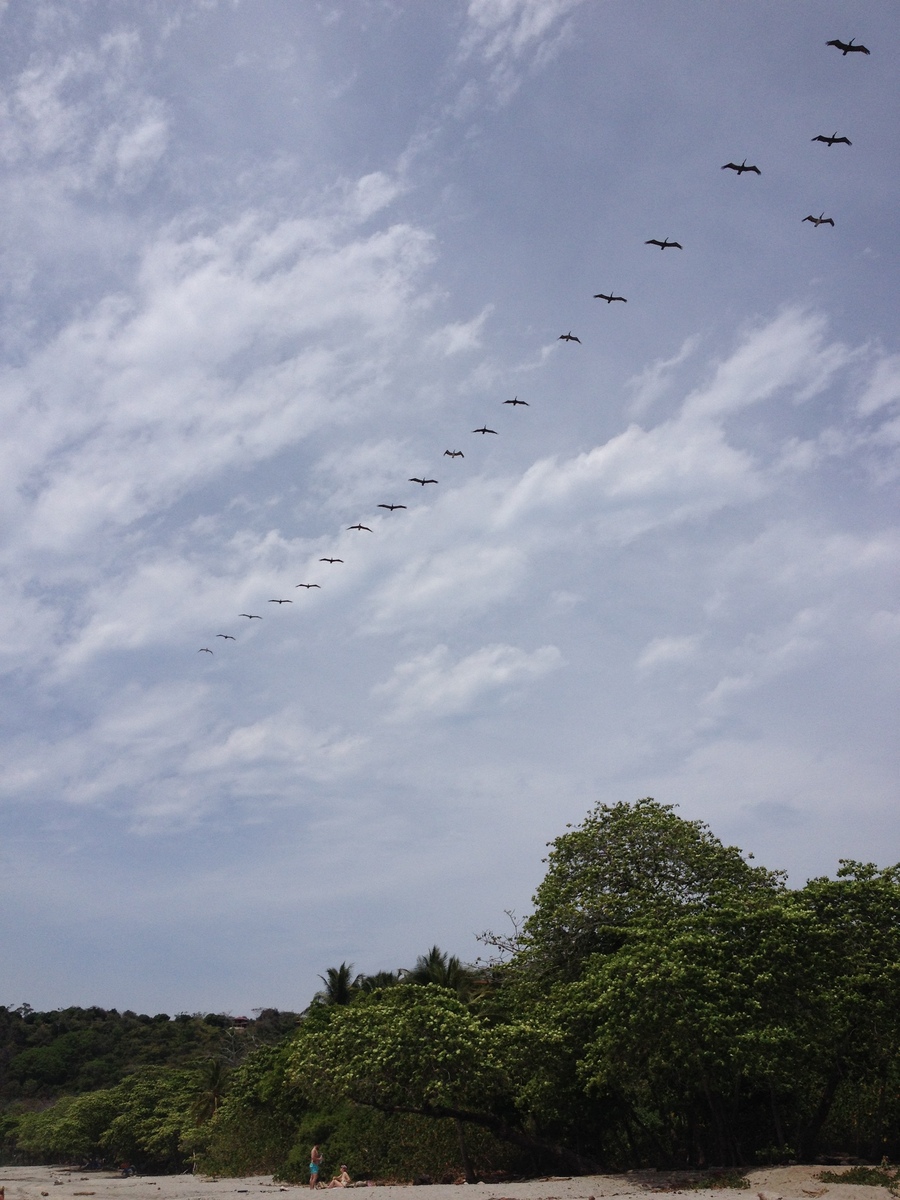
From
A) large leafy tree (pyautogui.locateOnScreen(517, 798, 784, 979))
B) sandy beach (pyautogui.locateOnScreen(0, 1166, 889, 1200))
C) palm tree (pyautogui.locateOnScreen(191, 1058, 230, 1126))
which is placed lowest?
palm tree (pyautogui.locateOnScreen(191, 1058, 230, 1126))

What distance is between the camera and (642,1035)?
22828 millimetres

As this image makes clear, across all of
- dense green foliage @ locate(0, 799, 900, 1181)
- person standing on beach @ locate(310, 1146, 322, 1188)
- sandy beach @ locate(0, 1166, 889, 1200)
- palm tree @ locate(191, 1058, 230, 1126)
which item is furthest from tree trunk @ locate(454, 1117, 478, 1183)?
palm tree @ locate(191, 1058, 230, 1126)

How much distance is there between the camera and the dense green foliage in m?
22.9

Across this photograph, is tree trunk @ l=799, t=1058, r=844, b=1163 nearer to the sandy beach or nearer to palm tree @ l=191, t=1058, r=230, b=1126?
the sandy beach

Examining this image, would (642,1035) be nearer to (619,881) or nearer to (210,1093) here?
(619,881)

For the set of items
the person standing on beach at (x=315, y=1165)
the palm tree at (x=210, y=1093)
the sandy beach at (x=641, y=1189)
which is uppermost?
the sandy beach at (x=641, y=1189)

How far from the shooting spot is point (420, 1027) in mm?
25484

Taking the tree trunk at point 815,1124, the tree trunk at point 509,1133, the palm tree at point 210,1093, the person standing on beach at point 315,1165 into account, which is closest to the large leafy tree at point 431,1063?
the tree trunk at point 509,1133

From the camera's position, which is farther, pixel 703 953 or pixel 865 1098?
pixel 865 1098

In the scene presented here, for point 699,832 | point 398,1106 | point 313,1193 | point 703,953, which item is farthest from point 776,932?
point 313,1193

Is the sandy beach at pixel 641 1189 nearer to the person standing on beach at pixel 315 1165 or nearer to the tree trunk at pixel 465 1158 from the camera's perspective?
the person standing on beach at pixel 315 1165

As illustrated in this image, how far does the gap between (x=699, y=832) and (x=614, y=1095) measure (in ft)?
27.3

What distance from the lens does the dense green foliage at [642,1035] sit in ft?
75.3

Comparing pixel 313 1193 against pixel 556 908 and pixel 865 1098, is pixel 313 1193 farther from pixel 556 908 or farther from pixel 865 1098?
pixel 865 1098
